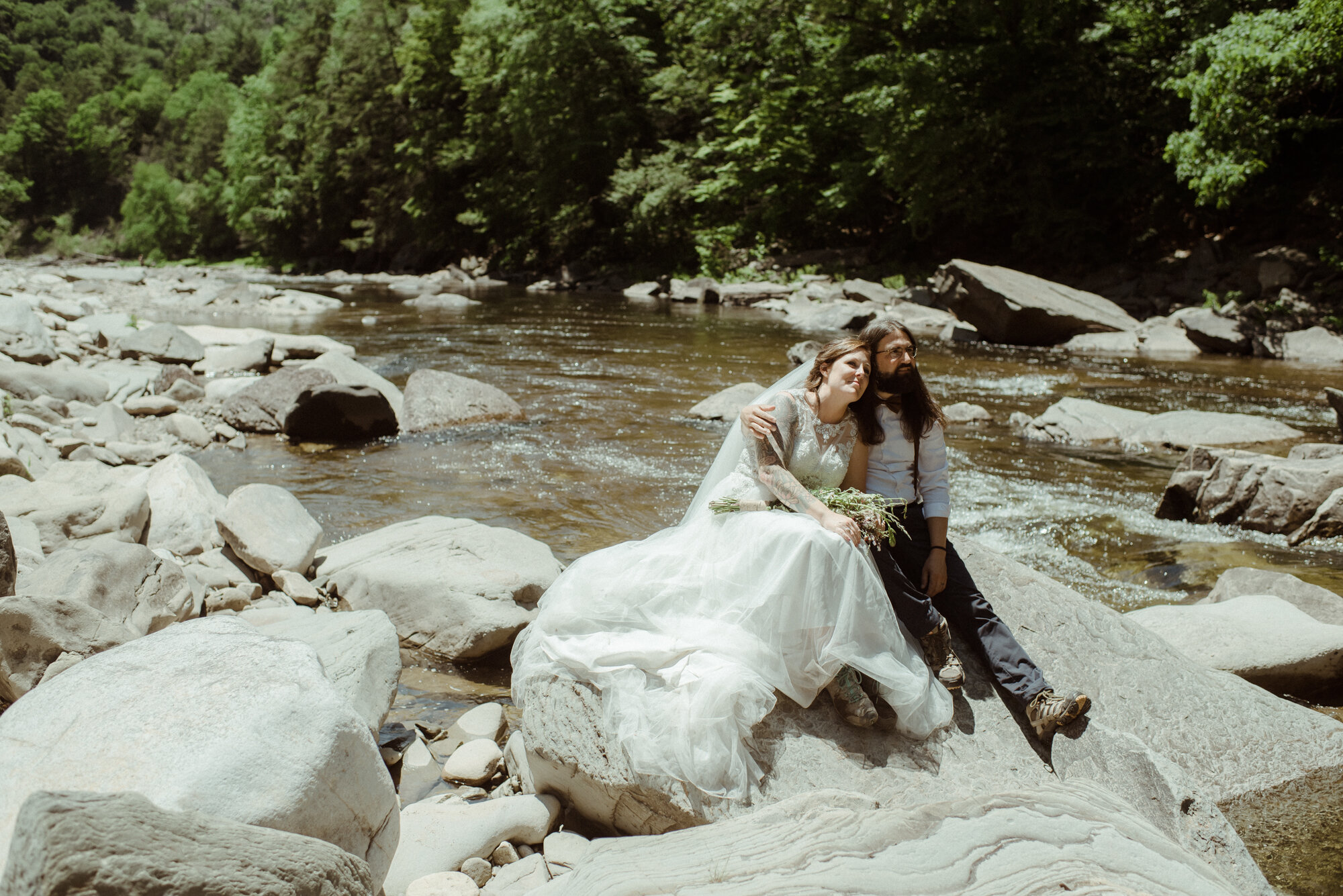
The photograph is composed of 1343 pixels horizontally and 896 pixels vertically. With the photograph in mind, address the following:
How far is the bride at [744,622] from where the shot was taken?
11.2 ft

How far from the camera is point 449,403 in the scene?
11.5 m

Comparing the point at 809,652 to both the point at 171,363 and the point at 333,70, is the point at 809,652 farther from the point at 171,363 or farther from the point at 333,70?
the point at 333,70

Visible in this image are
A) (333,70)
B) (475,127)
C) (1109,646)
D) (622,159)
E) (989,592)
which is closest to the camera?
(1109,646)

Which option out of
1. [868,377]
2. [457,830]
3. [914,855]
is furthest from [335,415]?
[914,855]

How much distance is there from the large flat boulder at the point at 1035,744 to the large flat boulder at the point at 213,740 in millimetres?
880

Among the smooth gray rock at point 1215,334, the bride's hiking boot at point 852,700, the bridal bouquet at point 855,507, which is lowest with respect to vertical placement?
the bride's hiking boot at point 852,700

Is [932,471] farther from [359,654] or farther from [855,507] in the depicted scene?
[359,654]

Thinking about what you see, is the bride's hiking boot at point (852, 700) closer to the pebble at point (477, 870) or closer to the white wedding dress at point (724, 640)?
the white wedding dress at point (724, 640)

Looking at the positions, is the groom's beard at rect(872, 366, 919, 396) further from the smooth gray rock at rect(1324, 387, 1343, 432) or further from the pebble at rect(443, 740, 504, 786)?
the smooth gray rock at rect(1324, 387, 1343, 432)

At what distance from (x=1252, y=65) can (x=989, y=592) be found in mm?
17270

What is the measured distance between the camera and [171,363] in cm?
1398

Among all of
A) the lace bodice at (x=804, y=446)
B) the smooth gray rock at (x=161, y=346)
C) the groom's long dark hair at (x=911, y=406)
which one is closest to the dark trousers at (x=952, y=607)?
the groom's long dark hair at (x=911, y=406)

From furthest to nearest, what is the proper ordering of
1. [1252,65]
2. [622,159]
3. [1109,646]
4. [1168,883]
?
[622,159], [1252,65], [1109,646], [1168,883]

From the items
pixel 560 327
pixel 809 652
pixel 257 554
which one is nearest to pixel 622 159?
pixel 560 327
